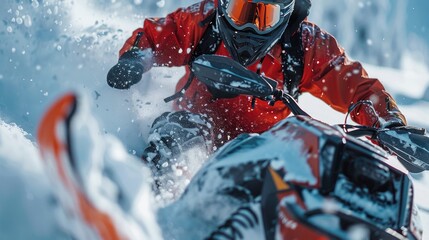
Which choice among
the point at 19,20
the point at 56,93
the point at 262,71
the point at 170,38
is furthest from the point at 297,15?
the point at 19,20

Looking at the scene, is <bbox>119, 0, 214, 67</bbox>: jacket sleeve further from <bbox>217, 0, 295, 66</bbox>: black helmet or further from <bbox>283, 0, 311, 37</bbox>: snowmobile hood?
<bbox>283, 0, 311, 37</bbox>: snowmobile hood

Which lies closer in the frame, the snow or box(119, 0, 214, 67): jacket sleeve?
the snow

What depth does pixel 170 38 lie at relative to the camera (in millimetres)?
4055

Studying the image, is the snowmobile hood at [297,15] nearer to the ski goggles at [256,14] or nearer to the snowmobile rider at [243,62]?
the snowmobile rider at [243,62]

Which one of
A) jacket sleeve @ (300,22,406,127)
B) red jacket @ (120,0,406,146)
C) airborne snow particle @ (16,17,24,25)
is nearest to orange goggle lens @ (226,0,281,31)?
red jacket @ (120,0,406,146)

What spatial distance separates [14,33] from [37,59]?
0.37 m

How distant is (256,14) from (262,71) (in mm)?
677

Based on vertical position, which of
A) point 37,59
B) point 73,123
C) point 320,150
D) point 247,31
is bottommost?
point 73,123

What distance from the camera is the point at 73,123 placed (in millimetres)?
1112

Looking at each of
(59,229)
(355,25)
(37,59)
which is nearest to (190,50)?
(37,59)

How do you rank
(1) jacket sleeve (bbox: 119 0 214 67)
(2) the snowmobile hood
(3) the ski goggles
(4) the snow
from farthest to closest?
(1) jacket sleeve (bbox: 119 0 214 67), (2) the snowmobile hood, (3) the ski goggles, (4) the snow

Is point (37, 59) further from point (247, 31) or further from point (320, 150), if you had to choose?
point (320, 150)

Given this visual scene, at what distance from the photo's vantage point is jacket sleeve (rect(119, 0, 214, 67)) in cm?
396

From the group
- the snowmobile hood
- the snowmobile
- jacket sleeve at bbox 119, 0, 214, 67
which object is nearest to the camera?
the snowmobile
